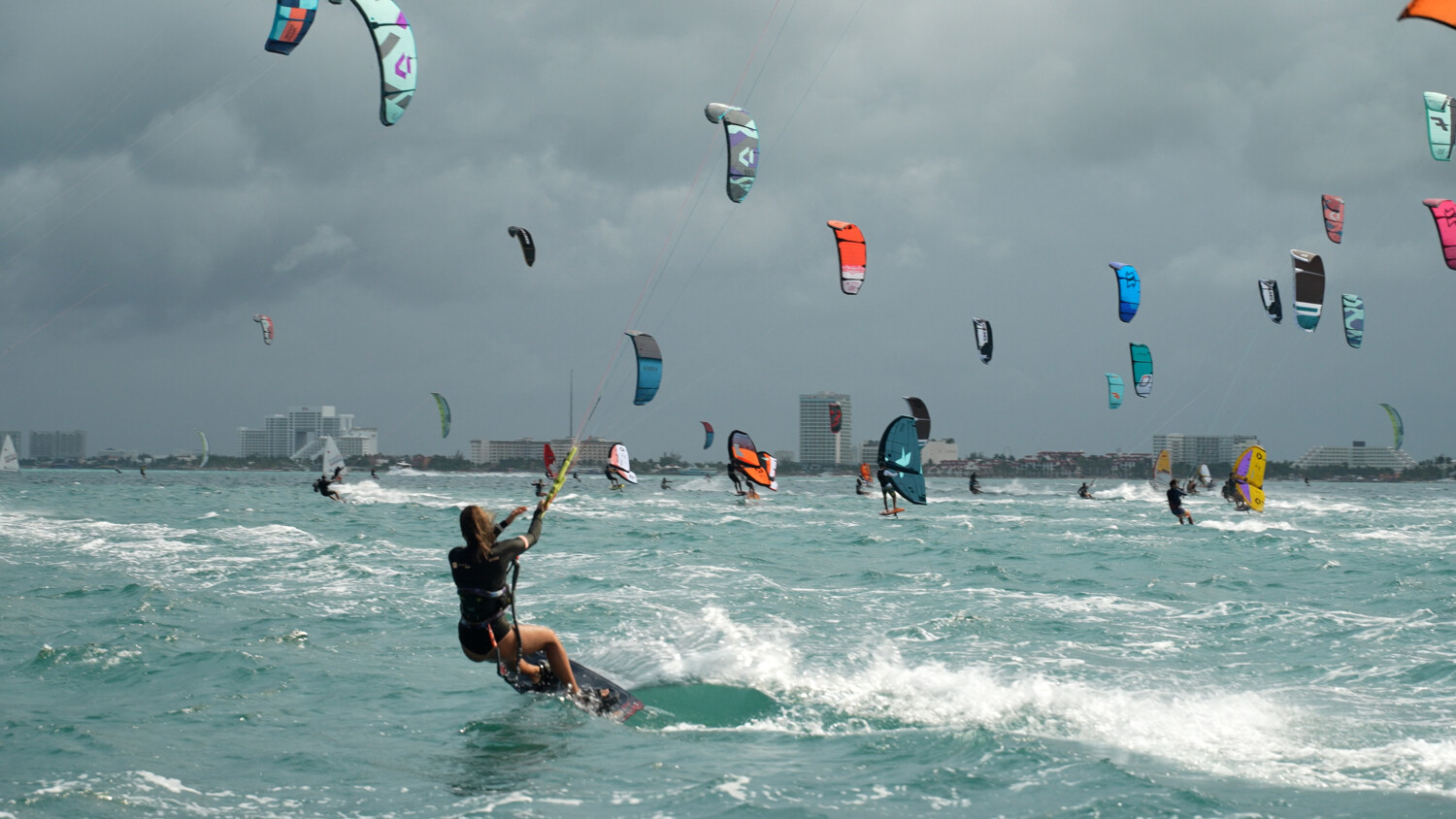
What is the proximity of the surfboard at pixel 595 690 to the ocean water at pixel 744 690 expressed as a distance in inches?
3.0

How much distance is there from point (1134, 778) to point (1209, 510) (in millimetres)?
24372

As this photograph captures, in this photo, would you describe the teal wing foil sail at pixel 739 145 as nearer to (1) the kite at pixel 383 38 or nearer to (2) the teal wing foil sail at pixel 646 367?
(2) the teal wing foil sail at pixel 646 367

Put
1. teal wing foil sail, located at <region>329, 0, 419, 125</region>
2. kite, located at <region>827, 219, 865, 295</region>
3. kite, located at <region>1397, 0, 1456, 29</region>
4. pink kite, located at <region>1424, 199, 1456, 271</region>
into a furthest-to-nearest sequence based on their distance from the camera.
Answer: kite, located at <region>827, 219, 865, 295</region>
pink kite, located at <region>1424, 199, 1456, 271</region>
teal wing foil sail, located at <region>329, 0, 419, 125</region>
kite, located at <region>1397, 0, 1456, 29</region>

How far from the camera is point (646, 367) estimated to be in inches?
719

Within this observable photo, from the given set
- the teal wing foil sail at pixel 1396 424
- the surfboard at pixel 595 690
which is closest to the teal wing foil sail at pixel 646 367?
the surfboard at pixel 595 690

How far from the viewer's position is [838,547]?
14789 mm

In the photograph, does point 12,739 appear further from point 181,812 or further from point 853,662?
point 853,662

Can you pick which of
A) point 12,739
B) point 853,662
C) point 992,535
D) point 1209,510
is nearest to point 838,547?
point 992,535

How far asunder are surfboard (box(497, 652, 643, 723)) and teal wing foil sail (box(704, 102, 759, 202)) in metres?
10.5

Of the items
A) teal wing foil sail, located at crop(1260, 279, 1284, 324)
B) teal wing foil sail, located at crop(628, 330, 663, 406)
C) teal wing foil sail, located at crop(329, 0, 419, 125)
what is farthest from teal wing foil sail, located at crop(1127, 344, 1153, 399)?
teal wing foil sail, located at crop(329, 0, 419, 125)

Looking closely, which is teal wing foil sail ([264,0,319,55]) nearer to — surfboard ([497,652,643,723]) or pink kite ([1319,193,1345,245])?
surfboard ([497,652,643,723])

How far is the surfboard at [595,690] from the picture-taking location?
17.0 ft

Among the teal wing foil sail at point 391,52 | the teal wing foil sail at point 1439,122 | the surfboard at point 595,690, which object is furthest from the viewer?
the teal wing foil sail at point 1439,122

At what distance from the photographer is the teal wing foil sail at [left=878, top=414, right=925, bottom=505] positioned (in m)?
13.0
